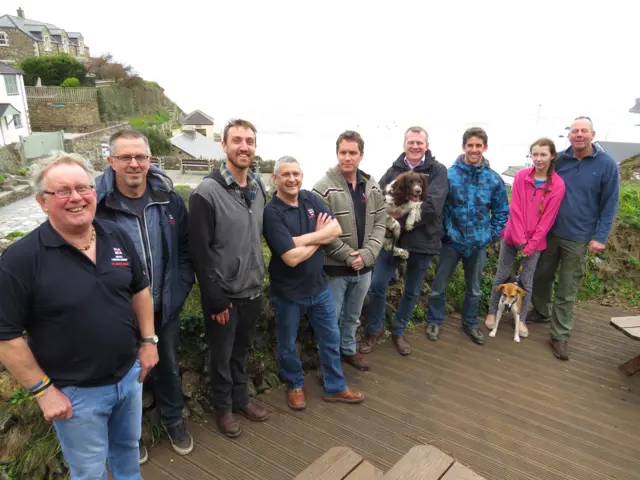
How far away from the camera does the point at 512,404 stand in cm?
369

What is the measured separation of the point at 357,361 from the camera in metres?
4.11

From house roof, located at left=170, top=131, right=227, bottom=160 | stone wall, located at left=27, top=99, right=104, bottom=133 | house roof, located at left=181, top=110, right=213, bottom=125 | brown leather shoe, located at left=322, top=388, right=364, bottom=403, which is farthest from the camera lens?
house roof, located at left=181, top=110, right=213, bottom=125

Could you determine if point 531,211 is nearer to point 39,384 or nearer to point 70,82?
point 39,384

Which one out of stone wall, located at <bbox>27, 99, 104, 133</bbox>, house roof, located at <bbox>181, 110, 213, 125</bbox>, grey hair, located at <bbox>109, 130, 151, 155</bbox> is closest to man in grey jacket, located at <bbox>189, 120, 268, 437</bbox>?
grey hair, located at <bbox>109, 130, 151, 155</bbox>

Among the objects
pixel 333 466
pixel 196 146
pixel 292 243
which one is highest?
pixel 292 243

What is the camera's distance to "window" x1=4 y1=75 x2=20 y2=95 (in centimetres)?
2834

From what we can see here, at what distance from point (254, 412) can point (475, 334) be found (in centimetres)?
271

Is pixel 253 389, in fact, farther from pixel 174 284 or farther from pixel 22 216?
pixel 22 216

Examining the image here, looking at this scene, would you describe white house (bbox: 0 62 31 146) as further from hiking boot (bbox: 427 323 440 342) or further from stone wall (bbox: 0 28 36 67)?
hiking boot (bbox: 427 323 440 342)

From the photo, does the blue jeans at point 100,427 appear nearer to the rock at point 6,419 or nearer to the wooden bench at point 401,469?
the rock at point 6,419

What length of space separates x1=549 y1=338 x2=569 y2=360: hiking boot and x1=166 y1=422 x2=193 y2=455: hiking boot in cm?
383

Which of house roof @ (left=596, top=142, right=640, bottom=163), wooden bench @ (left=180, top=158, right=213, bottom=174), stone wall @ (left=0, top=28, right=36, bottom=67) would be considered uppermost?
stone wall @ (left=0, top=28, right=36, bottom=67)

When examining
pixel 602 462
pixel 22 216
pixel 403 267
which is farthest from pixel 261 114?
pixel 602 462

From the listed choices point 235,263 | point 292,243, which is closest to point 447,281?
point 292,243
